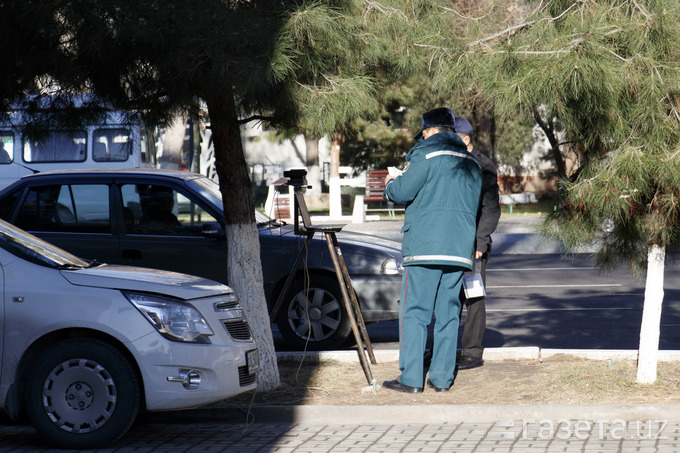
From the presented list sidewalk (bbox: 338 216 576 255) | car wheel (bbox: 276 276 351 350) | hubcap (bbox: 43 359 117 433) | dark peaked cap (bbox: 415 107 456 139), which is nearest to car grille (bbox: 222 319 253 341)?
hubcap (bbox: 43 359 117 433)

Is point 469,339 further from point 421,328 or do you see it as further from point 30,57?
point 30,57

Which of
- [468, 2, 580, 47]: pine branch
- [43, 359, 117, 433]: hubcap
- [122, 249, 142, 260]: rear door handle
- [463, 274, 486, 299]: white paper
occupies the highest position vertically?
[468, 2, 580, 47]: pine branch

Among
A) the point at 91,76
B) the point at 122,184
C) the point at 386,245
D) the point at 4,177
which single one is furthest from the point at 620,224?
the point at 4,177

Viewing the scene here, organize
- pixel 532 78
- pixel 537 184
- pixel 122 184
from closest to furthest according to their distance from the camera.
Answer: pixel 532 78 < pixel 122 184 < pixel 537 184

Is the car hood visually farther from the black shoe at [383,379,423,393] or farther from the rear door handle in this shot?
the rear door handle

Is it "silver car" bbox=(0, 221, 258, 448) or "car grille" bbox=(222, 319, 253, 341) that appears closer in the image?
"silver car" bbox=(0, 221, 258, 448)

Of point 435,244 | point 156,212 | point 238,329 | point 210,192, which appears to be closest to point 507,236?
point 210,192

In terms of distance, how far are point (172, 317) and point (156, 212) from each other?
3753 millimetres

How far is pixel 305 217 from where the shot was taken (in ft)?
22.8

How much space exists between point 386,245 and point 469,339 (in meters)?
1.94

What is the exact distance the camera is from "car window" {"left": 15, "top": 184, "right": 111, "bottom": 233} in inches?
353

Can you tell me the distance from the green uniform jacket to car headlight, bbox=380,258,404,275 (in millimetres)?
2053

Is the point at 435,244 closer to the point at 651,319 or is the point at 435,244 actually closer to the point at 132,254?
the point at 651,319

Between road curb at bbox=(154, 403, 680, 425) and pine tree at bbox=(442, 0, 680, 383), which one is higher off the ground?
pine tree at bbox=(442, 0, 680, 383)
